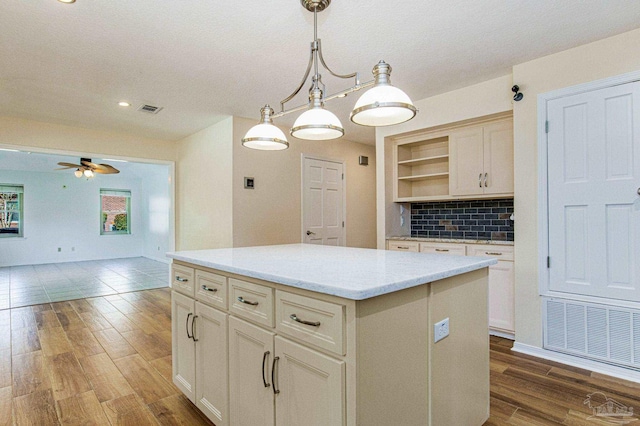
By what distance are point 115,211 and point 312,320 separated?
34.5ft

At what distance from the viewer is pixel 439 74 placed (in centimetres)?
315

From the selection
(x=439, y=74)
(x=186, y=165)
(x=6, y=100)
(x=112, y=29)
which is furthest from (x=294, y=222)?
(x=6, y=100)

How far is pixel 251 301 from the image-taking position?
1.56m

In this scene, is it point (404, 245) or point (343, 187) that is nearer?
point (404, 245)

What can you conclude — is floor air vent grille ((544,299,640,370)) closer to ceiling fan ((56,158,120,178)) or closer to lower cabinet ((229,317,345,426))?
lower cabinet ((229,317,345,426))

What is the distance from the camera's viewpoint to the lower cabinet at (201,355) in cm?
177

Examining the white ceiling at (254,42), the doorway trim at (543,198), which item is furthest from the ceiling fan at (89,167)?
the doorway trim at (543,198)

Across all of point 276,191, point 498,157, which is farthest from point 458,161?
point 276,191

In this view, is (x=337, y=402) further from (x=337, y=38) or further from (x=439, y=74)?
(x=439, y=74)

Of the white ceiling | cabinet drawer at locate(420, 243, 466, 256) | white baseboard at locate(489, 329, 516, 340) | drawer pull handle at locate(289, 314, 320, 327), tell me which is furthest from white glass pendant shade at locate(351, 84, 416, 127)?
white baseboard at locate(489, 329, 516, 340)

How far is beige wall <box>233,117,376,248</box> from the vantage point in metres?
4.38

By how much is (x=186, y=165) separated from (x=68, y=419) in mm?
4033

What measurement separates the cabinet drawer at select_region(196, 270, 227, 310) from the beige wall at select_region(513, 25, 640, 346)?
2.57 metres

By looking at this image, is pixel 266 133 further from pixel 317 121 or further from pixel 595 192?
pixel 595 192
